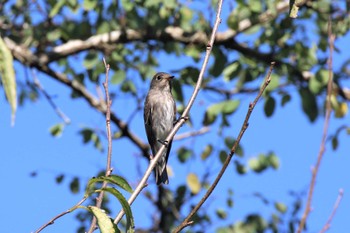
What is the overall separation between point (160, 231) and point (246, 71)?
9.21 ft

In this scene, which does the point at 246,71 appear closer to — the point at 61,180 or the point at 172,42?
the point at 172,42

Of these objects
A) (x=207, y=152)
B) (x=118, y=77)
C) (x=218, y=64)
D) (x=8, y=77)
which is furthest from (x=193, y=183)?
(x=8, y=77)

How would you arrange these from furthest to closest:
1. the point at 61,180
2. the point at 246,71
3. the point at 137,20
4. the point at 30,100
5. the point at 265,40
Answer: the point at 30,100 → the point at 61,180 → the point at 265,40 → the point at 137,20 → the point at 246,71

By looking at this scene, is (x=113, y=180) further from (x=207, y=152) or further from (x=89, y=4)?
(x=207, y=152)

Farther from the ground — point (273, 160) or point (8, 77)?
point (273, 160)

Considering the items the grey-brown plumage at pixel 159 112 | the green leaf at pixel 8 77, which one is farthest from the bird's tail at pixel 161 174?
the green leaf at pixel 8 77

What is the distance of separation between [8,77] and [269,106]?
5.70m

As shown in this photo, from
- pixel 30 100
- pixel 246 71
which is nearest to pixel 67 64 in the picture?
pixel 30 100

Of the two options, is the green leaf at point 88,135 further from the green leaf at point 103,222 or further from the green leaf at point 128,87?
the green leaf at point 103,222

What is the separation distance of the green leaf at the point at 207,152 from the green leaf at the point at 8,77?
665 centimetres

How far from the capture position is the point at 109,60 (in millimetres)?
8523

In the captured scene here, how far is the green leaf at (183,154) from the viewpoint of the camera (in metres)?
9.41

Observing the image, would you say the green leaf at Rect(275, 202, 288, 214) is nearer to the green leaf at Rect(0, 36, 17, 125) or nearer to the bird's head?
the bird's head

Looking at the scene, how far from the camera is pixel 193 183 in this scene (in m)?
8.91
